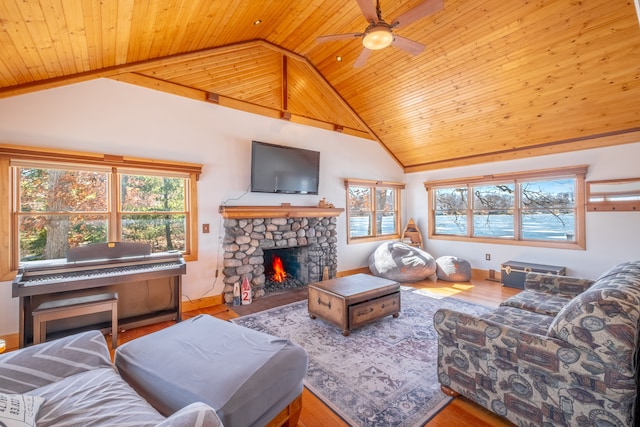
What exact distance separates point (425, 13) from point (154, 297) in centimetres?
433

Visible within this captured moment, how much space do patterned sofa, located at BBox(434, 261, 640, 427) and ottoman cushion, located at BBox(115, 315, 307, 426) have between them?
3.73 feet

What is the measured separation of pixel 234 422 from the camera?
135 centimetres

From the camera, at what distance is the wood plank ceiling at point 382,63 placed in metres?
2.65

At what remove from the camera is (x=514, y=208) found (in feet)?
17.9

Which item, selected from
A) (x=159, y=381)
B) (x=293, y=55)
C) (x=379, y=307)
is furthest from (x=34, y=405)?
(x=293, y=55)

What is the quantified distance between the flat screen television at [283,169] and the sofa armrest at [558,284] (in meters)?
3.51

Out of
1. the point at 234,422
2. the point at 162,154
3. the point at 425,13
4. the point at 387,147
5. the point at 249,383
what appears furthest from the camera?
the point at 387,147

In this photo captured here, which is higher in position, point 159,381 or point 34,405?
point 34,405

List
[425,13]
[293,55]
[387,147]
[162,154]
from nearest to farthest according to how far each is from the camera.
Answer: [425,13] < [162,154] < [293,55] < [387,147]

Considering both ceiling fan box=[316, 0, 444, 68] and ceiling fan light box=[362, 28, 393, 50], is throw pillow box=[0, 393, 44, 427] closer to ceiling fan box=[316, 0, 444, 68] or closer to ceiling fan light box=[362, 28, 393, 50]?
ceiling fan box=[316, 0, 444, 68]

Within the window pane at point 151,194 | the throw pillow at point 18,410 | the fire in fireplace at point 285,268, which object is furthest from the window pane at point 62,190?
the throw pillow at point 18,410

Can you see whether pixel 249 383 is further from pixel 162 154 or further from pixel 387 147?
pixel 387 147

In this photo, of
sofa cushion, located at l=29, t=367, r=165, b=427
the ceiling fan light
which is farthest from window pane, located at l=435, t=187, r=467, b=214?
sofa cushion, located at l=29, t=367, r=165, b=427

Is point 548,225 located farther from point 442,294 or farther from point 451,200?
point 442,294
